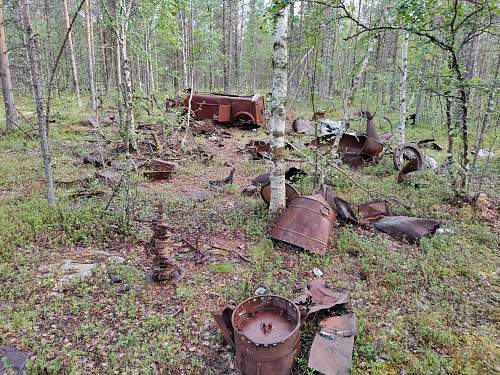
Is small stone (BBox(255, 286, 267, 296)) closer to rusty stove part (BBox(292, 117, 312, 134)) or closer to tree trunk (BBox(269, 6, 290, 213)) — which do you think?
tree trunk (BBox(269, 6, 290, 213))

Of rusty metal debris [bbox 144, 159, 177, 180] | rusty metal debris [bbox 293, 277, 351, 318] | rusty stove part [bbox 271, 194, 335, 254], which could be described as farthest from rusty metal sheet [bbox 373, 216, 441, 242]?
rusty metal debris [bbox 144, 159, 177, 180]

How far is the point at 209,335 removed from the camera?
3211mm

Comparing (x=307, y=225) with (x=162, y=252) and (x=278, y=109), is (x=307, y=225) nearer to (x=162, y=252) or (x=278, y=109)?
(x=278, y=109)

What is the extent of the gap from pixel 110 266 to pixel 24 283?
34.6 inches

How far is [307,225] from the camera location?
182 inches

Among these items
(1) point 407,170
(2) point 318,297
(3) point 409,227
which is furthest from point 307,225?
(1) point 407,170

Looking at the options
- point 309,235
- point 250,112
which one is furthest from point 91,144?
point 309,235

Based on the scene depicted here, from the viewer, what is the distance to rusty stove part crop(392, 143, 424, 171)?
789 cm

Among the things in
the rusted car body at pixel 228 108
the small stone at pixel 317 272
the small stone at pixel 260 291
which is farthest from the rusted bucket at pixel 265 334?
the rusted car body at pixel 228 108

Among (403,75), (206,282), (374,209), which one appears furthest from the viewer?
(403,75)

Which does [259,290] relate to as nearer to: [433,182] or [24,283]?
[24,283]

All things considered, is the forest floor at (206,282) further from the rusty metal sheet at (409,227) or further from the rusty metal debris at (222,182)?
the rusty metal debris at (222,182)

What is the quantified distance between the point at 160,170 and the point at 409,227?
5.17 metres

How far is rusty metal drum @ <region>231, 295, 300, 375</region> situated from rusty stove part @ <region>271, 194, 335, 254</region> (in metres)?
1.69
